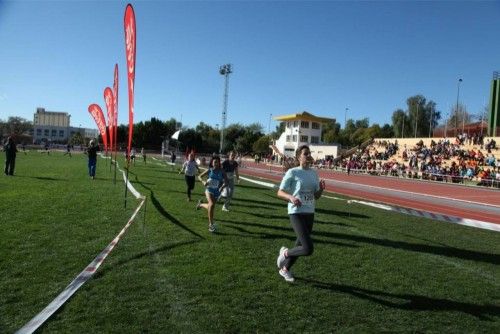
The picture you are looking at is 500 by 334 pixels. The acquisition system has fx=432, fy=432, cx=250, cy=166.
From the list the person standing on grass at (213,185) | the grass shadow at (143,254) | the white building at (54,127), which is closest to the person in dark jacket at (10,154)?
the person standing on grass at (213,185)

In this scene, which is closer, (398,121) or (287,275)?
(287,275)

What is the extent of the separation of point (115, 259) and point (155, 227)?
8.32ft

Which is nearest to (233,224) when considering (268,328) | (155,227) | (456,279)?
(155,227)

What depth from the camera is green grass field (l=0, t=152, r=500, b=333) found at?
467 centimetres

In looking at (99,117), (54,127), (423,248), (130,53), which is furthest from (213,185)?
(54,127)

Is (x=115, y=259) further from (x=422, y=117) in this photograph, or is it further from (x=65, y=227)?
(x=422, y=117)

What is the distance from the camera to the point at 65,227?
8.71 meters

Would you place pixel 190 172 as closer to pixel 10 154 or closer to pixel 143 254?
pixel 143 254

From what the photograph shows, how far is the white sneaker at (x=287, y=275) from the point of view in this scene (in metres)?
6.02

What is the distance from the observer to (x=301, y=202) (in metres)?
6.00

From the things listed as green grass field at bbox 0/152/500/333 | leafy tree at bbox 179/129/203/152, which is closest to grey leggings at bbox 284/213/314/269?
green grass field at bbox 0/152/500/333

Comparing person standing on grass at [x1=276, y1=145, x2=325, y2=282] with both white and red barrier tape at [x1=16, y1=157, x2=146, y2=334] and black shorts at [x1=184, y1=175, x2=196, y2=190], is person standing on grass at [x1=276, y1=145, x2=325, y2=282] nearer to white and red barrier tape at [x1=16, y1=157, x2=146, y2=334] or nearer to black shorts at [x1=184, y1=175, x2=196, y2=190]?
white and red barrier tape at [x1=16, y1=157, x2=146, y2=334]

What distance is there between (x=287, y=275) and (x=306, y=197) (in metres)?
1.13

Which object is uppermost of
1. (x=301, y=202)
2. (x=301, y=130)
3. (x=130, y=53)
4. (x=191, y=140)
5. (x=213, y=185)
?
(x=301, y=130)
